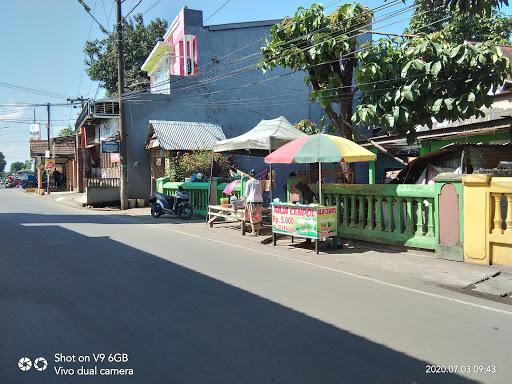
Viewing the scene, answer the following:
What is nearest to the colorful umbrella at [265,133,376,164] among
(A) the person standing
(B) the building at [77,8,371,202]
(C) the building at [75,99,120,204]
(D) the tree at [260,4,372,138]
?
(A) the person standing

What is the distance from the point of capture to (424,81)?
10266 mm

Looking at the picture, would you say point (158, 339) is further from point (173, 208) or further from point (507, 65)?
point (173, 208)

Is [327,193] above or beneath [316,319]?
above

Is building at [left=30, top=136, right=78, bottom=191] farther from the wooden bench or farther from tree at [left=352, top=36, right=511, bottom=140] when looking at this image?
tree at [left=352, top=36, right=511, bottom=140]

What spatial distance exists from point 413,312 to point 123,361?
3.38 m

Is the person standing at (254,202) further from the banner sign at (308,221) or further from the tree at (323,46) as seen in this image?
the tree at (323,46)

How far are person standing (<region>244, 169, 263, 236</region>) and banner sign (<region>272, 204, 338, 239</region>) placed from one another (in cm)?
155

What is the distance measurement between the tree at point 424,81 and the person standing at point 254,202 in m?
3.15

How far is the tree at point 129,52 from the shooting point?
40.1m

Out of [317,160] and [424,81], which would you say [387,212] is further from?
[424,81]

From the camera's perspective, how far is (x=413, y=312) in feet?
18.7

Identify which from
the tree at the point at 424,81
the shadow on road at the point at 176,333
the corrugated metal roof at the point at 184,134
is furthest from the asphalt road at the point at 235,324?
the corrugated metal roof at the point at 184,134

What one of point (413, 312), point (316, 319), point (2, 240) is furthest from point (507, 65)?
point (2, 240)

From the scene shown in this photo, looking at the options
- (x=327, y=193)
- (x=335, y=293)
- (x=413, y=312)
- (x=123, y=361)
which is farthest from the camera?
(x=327, y=193)
